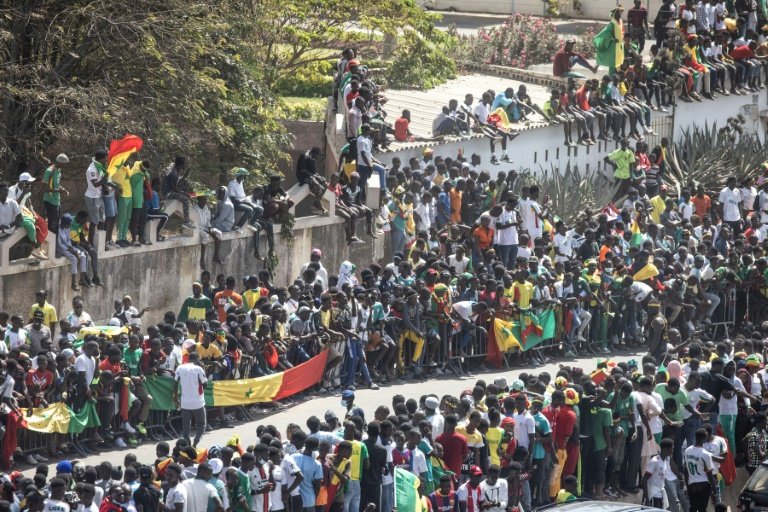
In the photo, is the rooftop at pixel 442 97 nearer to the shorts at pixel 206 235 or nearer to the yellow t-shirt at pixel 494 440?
the shorts at pixel 206 235

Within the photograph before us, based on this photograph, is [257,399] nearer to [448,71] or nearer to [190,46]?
[190,46]

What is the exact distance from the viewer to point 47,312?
76.2 feet

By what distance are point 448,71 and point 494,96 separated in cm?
339

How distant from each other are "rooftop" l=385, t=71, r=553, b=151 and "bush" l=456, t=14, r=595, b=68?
3.71 feet

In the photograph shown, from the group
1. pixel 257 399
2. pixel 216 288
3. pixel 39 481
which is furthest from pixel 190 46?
pixel 39 481

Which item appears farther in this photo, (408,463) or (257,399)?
(257,399)

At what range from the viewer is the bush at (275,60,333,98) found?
35531 mm

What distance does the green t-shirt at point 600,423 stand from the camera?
21875 mm

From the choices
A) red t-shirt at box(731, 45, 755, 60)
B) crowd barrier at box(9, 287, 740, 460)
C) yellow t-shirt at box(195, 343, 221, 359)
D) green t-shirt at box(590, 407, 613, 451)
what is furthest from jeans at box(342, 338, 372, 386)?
red t-shirt at box(731, 45, 755, 60)

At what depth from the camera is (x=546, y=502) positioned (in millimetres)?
A: 21438

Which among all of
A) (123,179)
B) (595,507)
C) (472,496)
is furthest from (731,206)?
(595,507)

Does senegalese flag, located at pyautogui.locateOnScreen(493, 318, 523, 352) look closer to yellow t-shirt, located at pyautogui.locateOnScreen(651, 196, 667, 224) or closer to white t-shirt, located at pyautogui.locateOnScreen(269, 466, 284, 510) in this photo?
yellow t-shirt, located at pyautogui.locateOnScreen(651, 196, 667, 224)

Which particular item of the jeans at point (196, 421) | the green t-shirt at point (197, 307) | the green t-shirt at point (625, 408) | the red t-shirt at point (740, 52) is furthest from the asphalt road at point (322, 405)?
the red t-shirt at point (740, 52)

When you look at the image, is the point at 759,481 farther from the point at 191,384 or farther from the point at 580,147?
the point at 580,147
